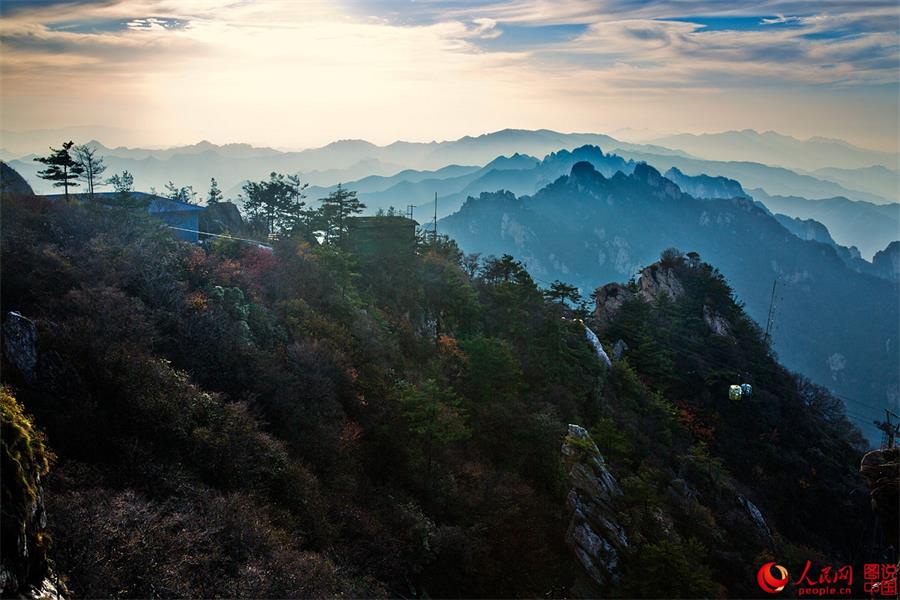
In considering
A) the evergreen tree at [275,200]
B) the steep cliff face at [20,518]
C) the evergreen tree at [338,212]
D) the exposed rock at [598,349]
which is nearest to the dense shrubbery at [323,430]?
the exposed rock at [598,349]

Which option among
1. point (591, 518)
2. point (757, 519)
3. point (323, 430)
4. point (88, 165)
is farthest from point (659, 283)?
point (88, 165)

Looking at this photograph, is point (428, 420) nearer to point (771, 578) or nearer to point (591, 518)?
point (591, 518)

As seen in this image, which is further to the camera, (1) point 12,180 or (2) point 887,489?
(1) point 12,180

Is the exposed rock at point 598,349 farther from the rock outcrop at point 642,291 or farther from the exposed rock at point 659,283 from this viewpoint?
the exposed rock at point 659,283

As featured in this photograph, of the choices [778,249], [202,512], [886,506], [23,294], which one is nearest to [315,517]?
[202,512]

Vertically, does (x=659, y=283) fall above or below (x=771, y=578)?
above
